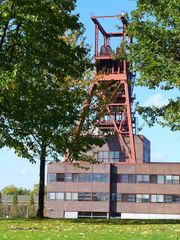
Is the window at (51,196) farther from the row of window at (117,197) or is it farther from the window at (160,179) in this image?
the window at (160,179)

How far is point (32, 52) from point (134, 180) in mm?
61274

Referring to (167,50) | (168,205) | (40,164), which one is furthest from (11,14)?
(168,205)

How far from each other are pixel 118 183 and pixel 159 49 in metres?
59.6

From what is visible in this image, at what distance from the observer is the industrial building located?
78875mm

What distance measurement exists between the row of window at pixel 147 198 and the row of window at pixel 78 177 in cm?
371

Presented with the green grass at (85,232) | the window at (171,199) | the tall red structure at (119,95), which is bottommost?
the green grass at (85,232)

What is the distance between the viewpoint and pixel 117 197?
80.7m

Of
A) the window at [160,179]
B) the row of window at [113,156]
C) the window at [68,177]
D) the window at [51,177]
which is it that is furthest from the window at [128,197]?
the window at [51,177]

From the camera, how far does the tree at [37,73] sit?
67.4 feet

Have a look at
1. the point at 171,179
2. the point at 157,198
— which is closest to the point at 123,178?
the point at 157,198

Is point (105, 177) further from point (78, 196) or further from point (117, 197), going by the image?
point (78, 196)

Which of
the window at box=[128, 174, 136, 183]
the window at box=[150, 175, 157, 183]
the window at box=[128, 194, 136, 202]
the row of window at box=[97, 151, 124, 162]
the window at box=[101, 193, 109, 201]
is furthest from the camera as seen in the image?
the row of window at box=[97, 151, 124, 162]

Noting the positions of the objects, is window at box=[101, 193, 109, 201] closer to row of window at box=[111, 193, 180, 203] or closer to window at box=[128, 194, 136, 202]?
row of window at box=[111, 193, 180, 203]

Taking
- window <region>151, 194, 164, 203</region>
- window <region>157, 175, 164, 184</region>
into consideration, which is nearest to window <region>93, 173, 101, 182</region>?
window <region>151, 194, 164, 203</region>
